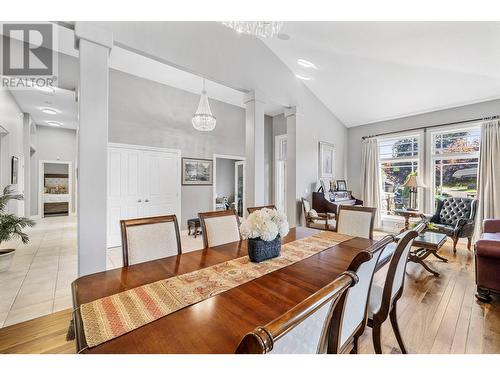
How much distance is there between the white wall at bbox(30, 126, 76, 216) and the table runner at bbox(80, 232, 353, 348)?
8.80 m

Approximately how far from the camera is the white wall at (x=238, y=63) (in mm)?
2623

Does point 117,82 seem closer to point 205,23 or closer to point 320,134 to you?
point 205,23

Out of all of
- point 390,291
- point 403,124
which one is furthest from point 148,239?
point 403,124

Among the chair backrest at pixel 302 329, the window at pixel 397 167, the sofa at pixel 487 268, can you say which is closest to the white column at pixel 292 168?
the window at pixel 397 167

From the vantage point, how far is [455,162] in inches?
184

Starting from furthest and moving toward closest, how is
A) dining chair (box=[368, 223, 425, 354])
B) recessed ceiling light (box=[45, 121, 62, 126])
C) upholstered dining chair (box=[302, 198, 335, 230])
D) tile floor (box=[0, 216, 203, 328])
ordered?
recessed ceiling light (box=[45, 121, 62, 126]) → upholstered dining chair (box=[302, 198, 335, 230]) → tile floor (box=[0, 216, 203, 328]) → dining chair (box=[368, 223, 425, 354])

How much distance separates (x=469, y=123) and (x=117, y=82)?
676 centimetres

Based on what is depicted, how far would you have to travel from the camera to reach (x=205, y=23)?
3088mm

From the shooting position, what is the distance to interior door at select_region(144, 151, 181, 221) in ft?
15.5

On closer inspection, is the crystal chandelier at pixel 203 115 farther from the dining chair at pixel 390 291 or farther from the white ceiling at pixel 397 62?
the dining chair at pixel 390 291

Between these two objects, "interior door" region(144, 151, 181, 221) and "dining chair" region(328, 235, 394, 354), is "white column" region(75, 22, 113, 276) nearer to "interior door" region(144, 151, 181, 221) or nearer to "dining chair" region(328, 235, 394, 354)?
"dining chair" region(328, 235, 394, 354)

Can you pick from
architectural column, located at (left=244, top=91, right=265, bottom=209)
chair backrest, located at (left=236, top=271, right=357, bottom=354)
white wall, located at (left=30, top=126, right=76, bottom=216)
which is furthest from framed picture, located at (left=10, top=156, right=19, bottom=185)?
chair backrest, located at (left=236, top=271, right=357, bottom=354)

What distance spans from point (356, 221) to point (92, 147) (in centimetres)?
268

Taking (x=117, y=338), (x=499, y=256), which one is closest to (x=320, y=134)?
(x=499, y=256)
